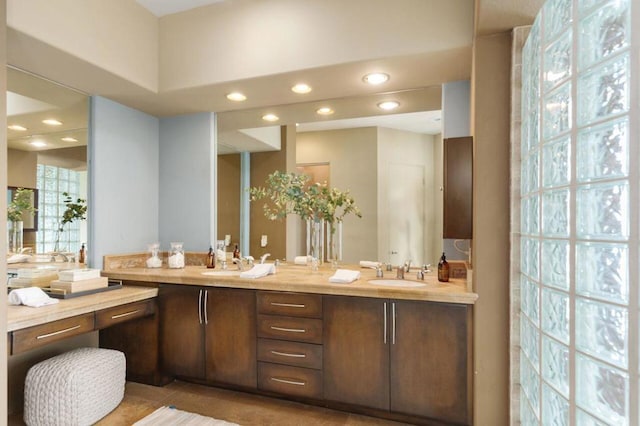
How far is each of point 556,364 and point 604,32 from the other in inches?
43.3

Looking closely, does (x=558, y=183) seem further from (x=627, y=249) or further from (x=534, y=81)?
(x=534, y=81)

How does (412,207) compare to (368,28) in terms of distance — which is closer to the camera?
(368,28)

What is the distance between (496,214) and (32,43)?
8.99ft

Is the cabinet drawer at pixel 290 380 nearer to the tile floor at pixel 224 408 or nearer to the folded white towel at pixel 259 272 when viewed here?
the tile floor at pixel 224 408

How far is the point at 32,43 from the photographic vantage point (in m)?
2.03

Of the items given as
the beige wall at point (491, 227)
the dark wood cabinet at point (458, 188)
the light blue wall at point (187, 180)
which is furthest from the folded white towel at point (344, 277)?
the light blue wall at point (187, 180)

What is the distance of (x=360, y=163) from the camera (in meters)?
2.93

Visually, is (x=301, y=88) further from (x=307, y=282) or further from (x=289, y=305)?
(x=289, y=305)

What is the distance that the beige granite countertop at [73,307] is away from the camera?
1.90 m

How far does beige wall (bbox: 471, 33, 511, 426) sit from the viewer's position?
1.93 m

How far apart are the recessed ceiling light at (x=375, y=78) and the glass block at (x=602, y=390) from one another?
6.44 feet

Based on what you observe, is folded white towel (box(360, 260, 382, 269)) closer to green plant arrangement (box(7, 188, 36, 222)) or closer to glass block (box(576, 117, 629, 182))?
glass block (box(576, 117, 629, 182))

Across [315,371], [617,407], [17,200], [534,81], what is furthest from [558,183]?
[17,200]

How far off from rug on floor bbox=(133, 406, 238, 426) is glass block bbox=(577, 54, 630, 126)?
7.79 ft
